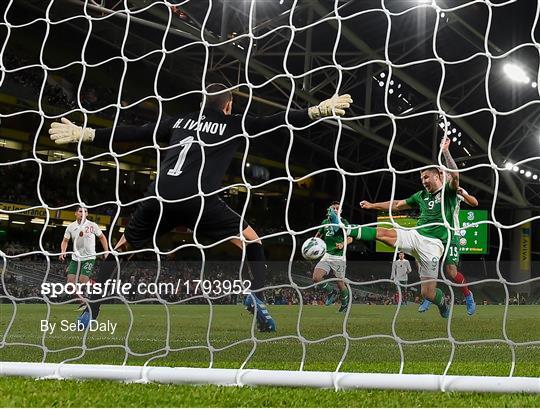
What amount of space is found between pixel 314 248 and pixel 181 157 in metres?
0.49

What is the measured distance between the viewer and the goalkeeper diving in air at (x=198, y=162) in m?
1.76

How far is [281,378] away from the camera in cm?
133

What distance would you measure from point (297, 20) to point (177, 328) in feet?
4.73

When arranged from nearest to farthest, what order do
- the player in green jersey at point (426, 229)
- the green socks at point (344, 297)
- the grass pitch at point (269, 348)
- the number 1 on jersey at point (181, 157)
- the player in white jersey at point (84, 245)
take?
the grass pitch at point (269, 348), the player in green jersey at point (426, 229), the number 1 on jersey at point (181, 157), the player in white jersey at point (84, 245), the green socks at point (344, 297)

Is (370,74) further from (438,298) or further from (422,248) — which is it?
(438,298)

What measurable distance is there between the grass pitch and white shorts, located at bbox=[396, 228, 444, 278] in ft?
0.79

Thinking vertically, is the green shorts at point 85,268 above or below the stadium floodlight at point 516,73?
below

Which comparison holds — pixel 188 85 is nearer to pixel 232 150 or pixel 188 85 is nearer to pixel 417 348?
pixel 232 150

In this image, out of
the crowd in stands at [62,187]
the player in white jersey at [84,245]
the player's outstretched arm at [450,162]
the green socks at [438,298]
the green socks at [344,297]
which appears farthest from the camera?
the green socks at [344,297]

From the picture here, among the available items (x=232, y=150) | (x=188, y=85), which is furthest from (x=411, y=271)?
(x=188, y=85)

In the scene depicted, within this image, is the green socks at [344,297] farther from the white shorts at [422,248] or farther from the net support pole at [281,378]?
the net support pole at [281,378]

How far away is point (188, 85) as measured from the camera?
83.3 inches

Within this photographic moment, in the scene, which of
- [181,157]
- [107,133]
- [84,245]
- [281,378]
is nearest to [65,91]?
[84,245]

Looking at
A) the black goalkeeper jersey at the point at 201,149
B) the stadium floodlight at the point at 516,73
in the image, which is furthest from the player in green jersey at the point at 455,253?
the stadium floodlight at the point at 516,73
